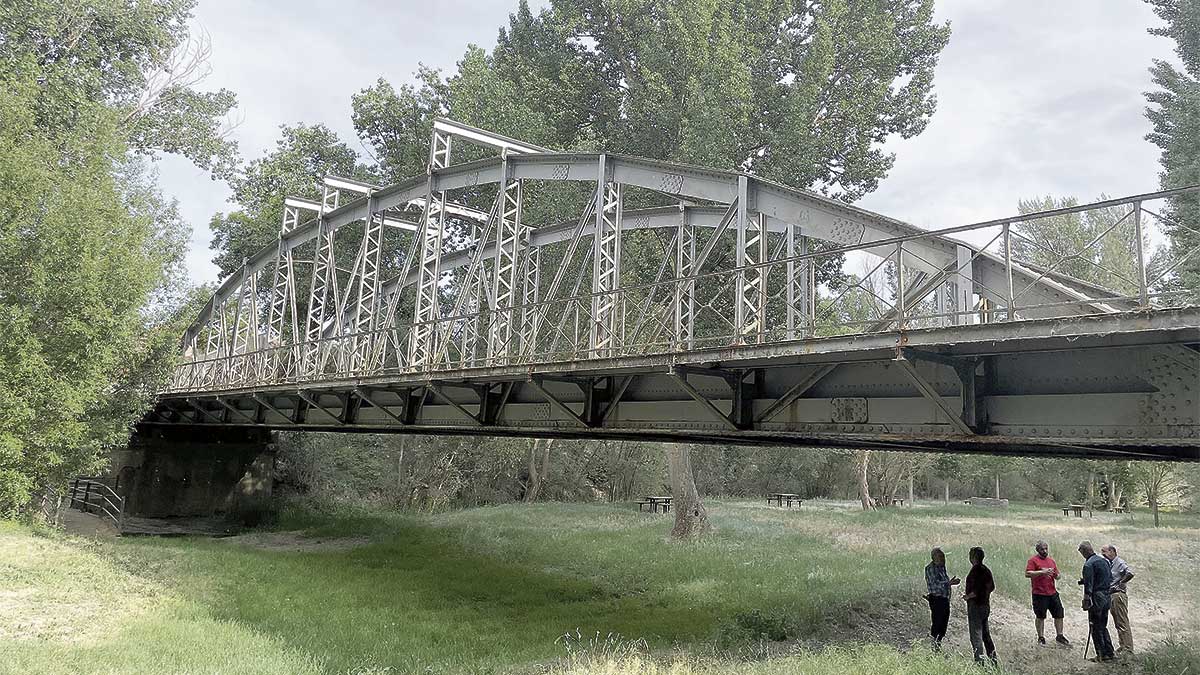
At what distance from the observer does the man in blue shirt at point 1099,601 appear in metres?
10.2

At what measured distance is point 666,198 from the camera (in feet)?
83.6

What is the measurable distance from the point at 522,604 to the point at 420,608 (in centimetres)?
198

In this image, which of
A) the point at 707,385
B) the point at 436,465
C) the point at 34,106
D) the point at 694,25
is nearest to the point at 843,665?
the point at 707,385

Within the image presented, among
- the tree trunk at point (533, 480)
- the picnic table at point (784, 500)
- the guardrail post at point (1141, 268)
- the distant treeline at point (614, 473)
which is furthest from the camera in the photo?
the picnic table at point (784, 500)

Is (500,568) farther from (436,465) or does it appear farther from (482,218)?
(436,465)

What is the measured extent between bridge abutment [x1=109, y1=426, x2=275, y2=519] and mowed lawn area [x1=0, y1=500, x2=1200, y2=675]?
20.8 ft

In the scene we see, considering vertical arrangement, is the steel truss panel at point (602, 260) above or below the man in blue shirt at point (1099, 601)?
above

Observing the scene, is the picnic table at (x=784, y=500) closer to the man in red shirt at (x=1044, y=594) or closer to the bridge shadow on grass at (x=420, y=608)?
the bridge shadow on grass at (x=420, y=608)

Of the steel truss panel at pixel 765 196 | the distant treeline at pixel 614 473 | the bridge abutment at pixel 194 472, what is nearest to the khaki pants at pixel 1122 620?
the steel truss panel at pixel 765 196

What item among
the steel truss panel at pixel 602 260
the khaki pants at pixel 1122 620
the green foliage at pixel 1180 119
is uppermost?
the green foliage at pixel 1180 119

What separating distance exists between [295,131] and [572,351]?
30.8 m

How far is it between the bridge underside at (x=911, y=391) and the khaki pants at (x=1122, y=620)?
3.59 m

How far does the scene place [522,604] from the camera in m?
14.3

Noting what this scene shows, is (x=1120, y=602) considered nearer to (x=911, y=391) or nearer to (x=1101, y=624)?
(x=1101, y=624)
